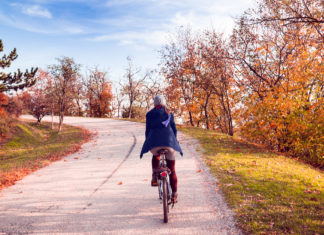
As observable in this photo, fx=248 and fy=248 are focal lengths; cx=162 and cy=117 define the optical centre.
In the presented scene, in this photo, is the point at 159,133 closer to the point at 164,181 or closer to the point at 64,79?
the point at 164,181

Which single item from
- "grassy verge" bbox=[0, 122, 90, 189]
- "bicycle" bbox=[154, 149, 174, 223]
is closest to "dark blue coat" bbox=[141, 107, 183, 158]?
"bicycle" bbox=[154, 149, 174, 223]

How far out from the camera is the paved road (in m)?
4.42

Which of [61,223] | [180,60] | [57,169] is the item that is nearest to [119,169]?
[57,169]

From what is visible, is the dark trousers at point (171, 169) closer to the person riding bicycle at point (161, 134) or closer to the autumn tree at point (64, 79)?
the person riding bicycle at point (161, 134)

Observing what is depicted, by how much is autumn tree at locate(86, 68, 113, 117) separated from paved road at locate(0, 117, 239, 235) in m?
49.2

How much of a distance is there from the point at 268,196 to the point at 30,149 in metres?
17.2

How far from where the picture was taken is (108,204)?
5.51 metres

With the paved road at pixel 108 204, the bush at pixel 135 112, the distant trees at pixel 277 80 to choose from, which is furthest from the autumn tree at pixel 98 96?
the paved road at pixel 108 204

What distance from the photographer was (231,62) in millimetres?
17656

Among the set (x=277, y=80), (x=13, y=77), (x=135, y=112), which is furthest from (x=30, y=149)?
(x=135, y=112)

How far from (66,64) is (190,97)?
505 inches

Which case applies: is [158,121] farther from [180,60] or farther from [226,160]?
[180,60]

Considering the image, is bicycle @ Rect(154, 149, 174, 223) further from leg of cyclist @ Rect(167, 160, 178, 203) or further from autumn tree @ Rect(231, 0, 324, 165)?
autumn tree @ Rect(231, 0, 324, 165)

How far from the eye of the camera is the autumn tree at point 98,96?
187 ft
